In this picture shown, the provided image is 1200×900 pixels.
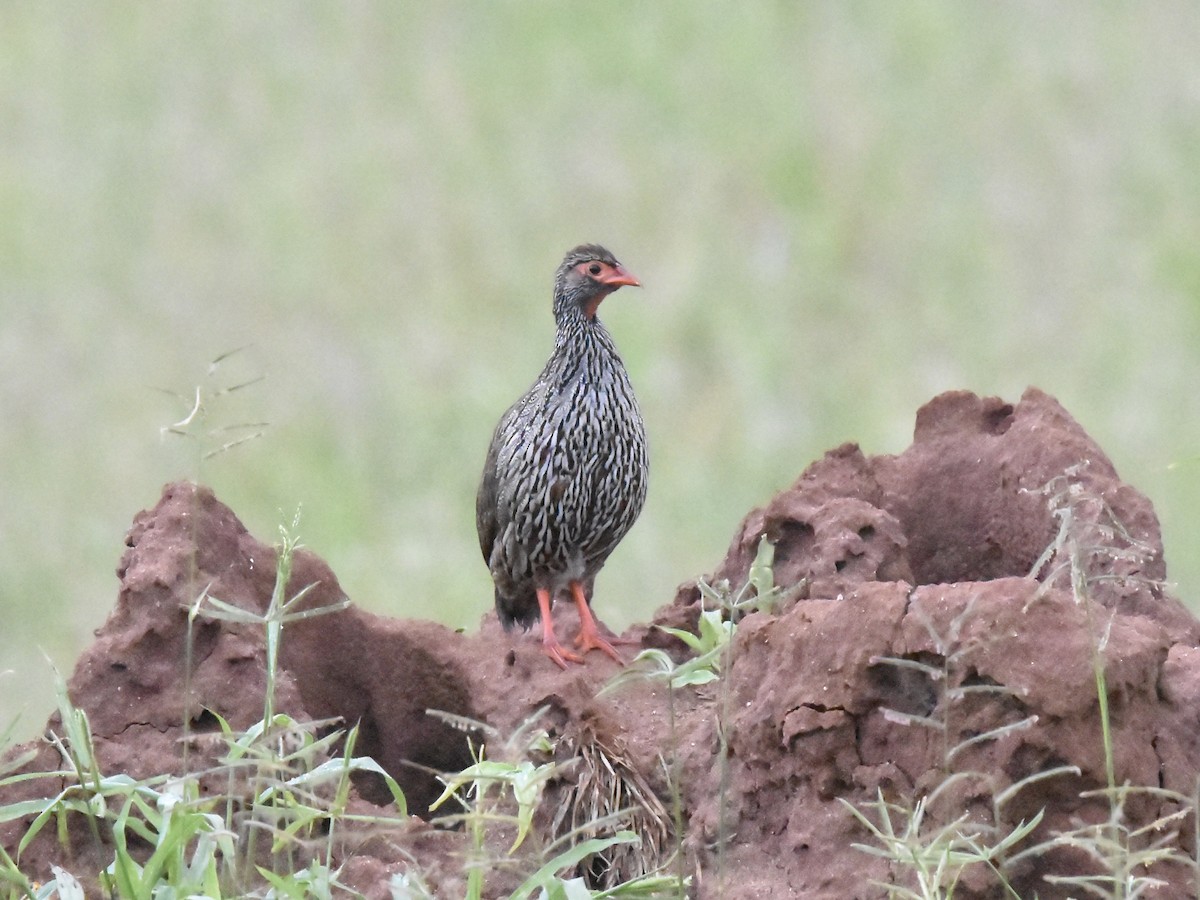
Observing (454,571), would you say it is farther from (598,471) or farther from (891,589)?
(891,589)

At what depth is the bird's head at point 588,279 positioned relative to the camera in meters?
6.59

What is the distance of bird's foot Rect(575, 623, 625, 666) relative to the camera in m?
5.64

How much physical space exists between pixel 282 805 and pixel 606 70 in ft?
37.4

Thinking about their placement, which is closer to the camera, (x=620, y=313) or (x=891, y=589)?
(x=891, y=589)

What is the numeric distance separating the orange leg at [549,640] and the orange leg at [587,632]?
0.19 ft

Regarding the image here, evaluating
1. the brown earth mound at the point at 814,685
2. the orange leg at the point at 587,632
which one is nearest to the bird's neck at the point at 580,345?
the orange leg at the point at 587,632

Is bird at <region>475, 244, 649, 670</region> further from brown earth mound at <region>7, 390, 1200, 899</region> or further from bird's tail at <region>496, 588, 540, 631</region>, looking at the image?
brown earth mound at <region>7, 390, 1200, 899</region>

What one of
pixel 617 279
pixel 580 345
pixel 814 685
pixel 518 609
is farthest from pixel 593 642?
pixel 814 685

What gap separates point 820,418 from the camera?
38.9 feet

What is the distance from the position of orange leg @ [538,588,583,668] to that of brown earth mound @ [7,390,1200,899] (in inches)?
6.2

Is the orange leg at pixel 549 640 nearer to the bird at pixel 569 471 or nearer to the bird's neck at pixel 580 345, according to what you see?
the bird at pixel 569 471

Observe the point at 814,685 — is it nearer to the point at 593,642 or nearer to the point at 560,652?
the point at 560,652

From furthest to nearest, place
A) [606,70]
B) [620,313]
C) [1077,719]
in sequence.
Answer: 1. [606,70]
2. [620,313]
3. [1077,719]

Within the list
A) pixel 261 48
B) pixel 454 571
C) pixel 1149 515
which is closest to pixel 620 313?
pixel 454 571
